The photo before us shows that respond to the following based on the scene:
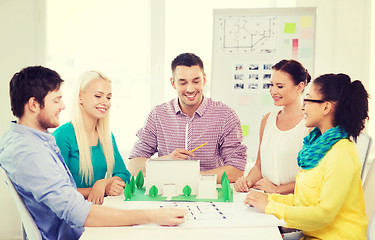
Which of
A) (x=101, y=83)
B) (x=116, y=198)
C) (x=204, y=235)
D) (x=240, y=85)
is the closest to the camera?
(x=204, y=235)

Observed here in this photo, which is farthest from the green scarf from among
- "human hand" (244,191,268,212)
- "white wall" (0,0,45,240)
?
"white wall" (0,0,45,240)

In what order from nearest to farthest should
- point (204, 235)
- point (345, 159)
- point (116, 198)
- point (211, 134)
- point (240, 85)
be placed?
point (204, 235), point (345, 159), point (116, 198), point (211, 134), point (240, 85)

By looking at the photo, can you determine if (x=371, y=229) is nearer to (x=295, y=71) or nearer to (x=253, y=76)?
(x=295, y=71)

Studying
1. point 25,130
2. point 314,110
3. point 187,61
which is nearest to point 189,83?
point 187,61

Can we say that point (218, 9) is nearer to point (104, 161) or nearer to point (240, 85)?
point (240, 85)

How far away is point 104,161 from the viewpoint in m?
2.15

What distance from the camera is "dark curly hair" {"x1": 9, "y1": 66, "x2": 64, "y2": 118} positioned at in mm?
1502

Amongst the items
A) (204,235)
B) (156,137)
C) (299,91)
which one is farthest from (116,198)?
(299,91)

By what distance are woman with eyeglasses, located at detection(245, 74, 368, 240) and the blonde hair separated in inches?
33.5

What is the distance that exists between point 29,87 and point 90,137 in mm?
663

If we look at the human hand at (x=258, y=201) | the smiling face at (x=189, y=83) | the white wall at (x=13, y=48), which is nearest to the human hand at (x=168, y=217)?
the human hand at (x=258, y=201)

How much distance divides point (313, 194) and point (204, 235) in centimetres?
54

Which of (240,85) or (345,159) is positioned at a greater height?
(240,85)

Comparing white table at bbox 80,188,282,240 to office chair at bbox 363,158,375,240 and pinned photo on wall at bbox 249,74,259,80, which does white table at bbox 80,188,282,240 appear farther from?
pinned photo on wall at bbox 249,74,259,80
